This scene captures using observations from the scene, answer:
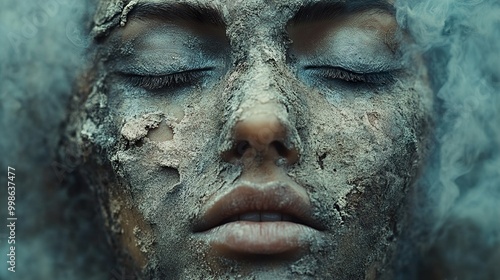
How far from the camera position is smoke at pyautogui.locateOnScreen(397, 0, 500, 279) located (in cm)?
163

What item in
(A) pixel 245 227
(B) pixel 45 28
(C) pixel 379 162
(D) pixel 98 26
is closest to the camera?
(A) pixel 245 227

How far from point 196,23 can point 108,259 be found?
58 cm

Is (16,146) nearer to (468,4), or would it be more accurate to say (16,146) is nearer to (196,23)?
(196,23)

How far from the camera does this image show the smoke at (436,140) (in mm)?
1657

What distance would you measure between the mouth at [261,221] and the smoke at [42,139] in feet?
1.68

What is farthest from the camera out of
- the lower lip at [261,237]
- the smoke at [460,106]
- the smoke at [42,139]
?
the smoke at [42,139]

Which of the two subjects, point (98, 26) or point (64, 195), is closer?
point (98, 26)

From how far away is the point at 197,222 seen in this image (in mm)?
1397

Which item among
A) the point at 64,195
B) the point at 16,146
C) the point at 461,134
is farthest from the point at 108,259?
the point at 461,134

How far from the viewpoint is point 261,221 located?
1367mm

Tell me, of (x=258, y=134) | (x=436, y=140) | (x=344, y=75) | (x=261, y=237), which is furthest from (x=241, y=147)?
(x=436, y=140)

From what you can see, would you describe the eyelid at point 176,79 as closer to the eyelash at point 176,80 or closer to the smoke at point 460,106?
the eyelash at point 176,80

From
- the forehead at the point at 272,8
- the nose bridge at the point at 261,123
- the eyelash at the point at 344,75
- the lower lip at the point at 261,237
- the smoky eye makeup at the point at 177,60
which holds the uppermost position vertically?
Result: the forehead at the point at 272,8
